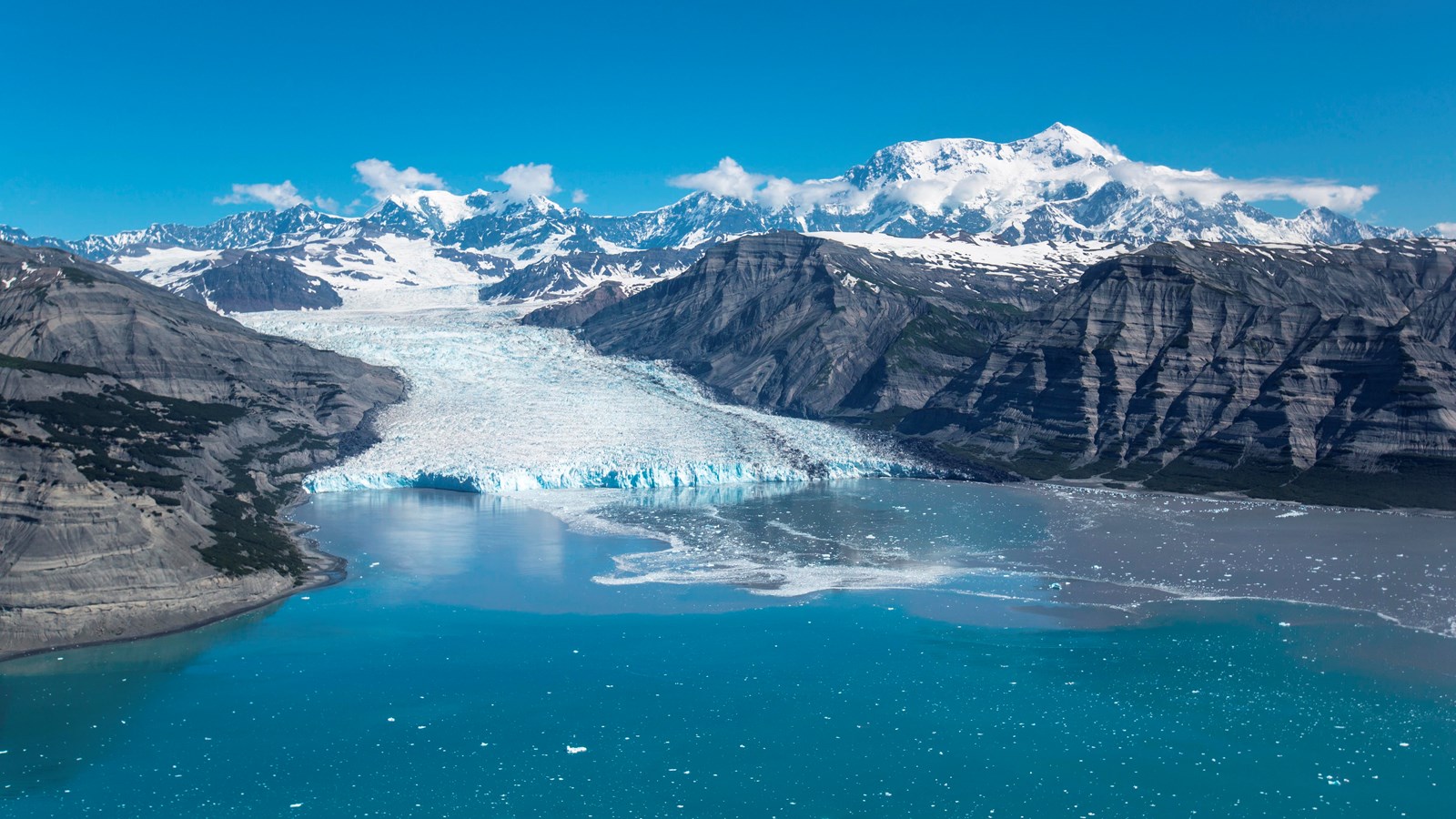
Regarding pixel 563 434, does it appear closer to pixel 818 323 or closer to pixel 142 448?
pixel 142 448

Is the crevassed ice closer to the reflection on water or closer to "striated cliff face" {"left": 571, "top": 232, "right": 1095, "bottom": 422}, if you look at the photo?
"striated cliff face" {"left": 571, "top": 232, "right": 1095, "bottom": 422}

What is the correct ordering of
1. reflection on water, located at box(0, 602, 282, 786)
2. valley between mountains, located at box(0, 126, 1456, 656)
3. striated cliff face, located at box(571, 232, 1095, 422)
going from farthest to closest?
striated cliff face, located at box(571, 232, 1095, 422), valley between mountains, located at box(0, 126, 1456, 656), reflection on water, located at box(0, 602, 282, 786)

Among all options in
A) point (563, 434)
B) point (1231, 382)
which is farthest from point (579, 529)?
point (1231, 382)

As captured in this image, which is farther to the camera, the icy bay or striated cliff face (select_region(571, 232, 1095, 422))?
striated cliff face (select_region(571, 232, 1095, 422))

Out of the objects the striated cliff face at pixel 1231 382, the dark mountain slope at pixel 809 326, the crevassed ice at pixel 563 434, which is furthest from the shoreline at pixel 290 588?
the dark mountain slope at pixel 809 326

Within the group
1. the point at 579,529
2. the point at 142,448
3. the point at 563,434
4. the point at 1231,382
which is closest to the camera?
the point at 142,448

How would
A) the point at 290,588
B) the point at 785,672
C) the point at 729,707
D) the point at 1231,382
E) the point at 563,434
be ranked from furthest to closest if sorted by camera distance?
the point at 1231,382 → the point at 563,434 → the point at 290,588 → the point at 785,672 → the point at 729,707

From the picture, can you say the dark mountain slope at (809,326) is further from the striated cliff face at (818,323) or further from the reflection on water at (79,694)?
the reflection on water at (79,694)

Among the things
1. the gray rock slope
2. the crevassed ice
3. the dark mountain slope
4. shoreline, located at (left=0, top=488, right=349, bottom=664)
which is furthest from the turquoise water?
the dark mountain slope
